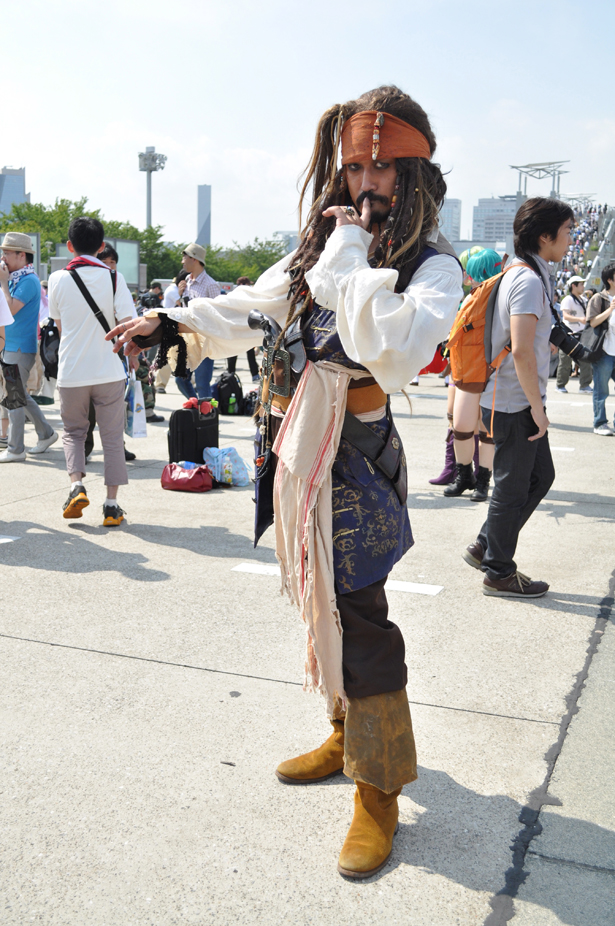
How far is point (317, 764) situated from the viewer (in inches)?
101

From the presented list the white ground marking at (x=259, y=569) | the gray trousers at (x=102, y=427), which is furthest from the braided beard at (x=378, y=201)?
the gray trousers at (x=102, y=427)

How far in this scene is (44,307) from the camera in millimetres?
11312

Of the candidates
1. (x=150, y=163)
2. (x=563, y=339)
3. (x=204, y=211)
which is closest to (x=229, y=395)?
(x=563, y=339)

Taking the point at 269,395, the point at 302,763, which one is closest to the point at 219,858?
the point at 302,763

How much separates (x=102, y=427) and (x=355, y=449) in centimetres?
373

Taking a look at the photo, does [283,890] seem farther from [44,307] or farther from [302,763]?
[44,307]

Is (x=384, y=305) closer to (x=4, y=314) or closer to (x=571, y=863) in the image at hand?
(x=571, y=863)

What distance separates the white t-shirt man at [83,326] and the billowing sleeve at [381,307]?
12.5ft

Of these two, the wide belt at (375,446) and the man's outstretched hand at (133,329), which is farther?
the man's outstretched hand at (133,329)

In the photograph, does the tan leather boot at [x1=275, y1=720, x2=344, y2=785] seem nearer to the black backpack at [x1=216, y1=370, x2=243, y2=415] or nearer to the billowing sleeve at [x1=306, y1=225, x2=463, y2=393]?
the billowing sleeve at [x1=306, y1=225, x2=463, y2=393]

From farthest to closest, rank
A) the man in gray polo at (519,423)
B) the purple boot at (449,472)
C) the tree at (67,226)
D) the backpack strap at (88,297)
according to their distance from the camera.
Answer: the tree at (67,226) < the purple boot at (449,472) < the backpack strap at (88,297) < the man in gray polo at (519,423)

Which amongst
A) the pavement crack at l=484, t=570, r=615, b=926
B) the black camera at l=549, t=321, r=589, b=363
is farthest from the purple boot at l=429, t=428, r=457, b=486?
the pavement crack at l=484, t=570, r=615, b=926

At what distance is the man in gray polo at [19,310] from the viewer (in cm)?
731

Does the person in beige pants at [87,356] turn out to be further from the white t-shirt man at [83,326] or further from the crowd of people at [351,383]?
the crowd of people at [351,383]
